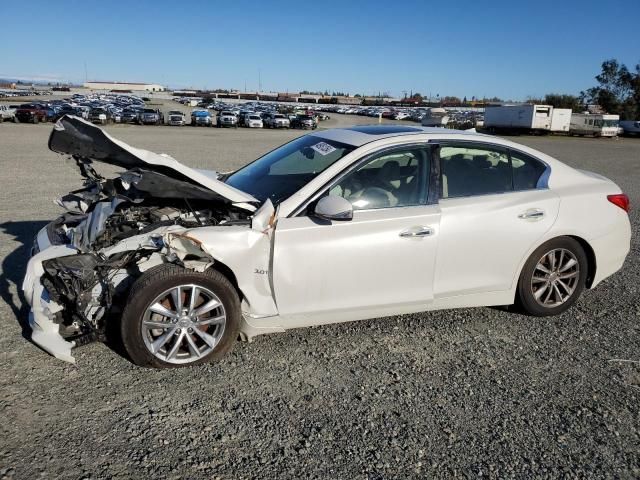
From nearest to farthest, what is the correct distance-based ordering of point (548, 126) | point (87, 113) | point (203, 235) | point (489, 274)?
point (203, 235) < point (489, 274) < point (87, 113) < point (548, 126)

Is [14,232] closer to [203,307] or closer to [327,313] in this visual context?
[203,307]

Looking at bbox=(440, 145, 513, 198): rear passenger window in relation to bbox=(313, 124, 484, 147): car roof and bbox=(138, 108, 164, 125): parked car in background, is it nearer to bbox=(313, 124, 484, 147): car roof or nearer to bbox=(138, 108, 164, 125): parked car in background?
bbox=(313, 124, 484, 147): car roof

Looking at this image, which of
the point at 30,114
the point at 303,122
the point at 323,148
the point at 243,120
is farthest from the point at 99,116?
the point at 323,148

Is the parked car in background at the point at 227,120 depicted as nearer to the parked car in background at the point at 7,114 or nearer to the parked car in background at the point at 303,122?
the parked car in background at the point at 303,122

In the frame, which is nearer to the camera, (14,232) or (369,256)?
(369,256)

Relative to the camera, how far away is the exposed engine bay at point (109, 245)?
344cm

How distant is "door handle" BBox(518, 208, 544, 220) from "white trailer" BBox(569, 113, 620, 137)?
49.6m

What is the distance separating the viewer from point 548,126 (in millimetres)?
48562

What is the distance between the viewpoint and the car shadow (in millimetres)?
4383

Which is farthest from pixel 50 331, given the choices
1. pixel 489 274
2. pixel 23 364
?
pixel 489 274

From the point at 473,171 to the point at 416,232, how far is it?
0.87m

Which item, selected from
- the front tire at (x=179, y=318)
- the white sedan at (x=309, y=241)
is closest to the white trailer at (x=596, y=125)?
the white sedan at (x=309, y=241)

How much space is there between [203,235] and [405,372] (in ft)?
5.55

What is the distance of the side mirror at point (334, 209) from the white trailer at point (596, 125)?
51085 mm
